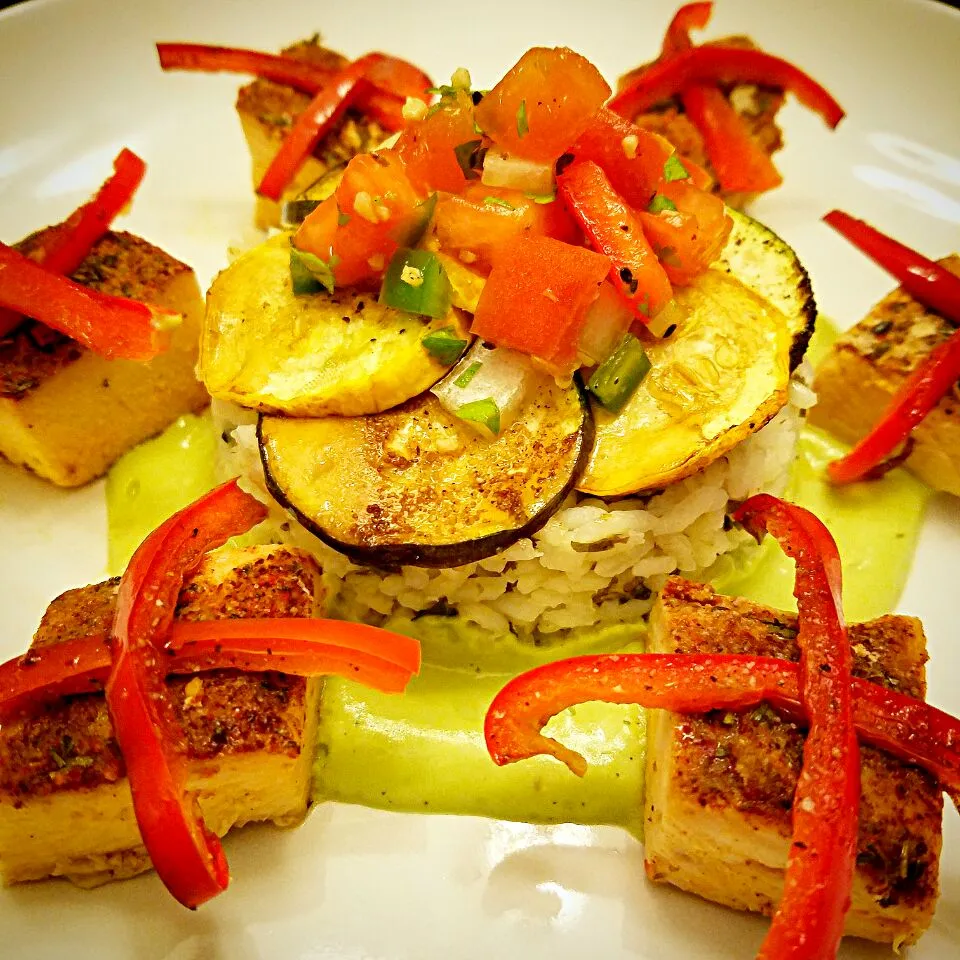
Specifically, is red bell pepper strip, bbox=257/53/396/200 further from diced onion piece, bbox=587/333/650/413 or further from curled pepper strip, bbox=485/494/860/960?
curled pepper strip, bbox=485/494/860/960

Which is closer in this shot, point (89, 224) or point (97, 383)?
point (97, 383)

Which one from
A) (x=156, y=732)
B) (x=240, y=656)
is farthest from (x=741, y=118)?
(x=156, y=732)

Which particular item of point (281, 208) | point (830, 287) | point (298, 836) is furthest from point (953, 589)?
point (281, 208)

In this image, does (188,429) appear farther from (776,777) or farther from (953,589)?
(953,589)

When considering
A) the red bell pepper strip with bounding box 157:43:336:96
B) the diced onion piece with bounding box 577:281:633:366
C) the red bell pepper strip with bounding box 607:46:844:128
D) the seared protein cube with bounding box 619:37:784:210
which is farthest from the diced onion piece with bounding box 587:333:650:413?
the red bell pepper strip with bounding box 157:43:336:96

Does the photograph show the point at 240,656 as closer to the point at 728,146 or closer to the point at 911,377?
the point at 911,377
